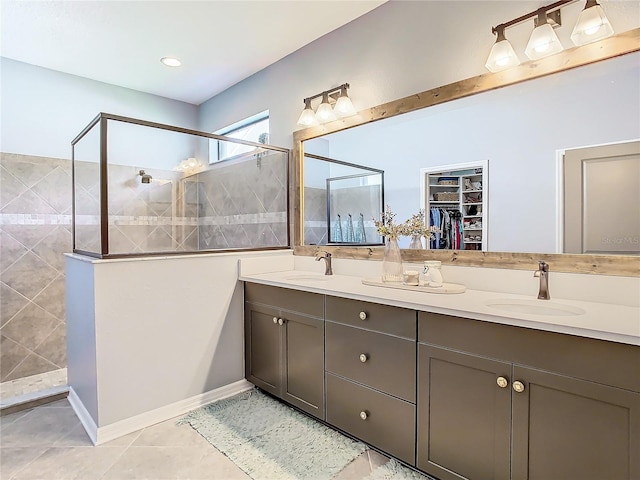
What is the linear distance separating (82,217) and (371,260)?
1.96 m

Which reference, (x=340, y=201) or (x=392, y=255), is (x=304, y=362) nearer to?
(x=392, y=255)

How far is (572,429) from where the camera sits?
1.21 meters

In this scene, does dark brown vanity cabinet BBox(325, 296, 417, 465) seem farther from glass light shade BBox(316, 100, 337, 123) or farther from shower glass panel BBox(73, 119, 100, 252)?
shower glass panel BBox(73, 119, 100, 252)

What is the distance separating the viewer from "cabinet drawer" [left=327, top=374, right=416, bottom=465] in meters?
1.65

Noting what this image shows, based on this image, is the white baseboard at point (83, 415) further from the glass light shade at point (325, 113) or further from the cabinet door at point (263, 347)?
the glass light shade at point (325, 113)

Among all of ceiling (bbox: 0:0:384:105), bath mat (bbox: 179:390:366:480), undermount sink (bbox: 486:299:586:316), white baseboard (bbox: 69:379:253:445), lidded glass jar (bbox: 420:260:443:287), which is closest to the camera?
undermount sink (bbox: 486:299:586:316)

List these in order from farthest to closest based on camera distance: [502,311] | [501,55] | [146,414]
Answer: [146,414] < [501,55] < [502,311]

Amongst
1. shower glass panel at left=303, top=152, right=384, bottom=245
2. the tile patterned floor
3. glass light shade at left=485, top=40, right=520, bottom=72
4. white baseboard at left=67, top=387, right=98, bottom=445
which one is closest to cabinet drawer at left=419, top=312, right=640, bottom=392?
the tile patterned floor

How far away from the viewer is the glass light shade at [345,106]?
2.50 metres

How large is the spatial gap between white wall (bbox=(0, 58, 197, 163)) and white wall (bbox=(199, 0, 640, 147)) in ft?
4.06

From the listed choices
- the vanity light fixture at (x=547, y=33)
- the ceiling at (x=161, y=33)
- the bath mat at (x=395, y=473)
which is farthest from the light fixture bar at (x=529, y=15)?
the bath mat at (x=395, y=473)

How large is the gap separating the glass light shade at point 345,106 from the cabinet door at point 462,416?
5.38 ft

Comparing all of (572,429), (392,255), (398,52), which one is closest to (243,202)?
(392,255)

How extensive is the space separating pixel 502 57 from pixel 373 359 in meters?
1.58
